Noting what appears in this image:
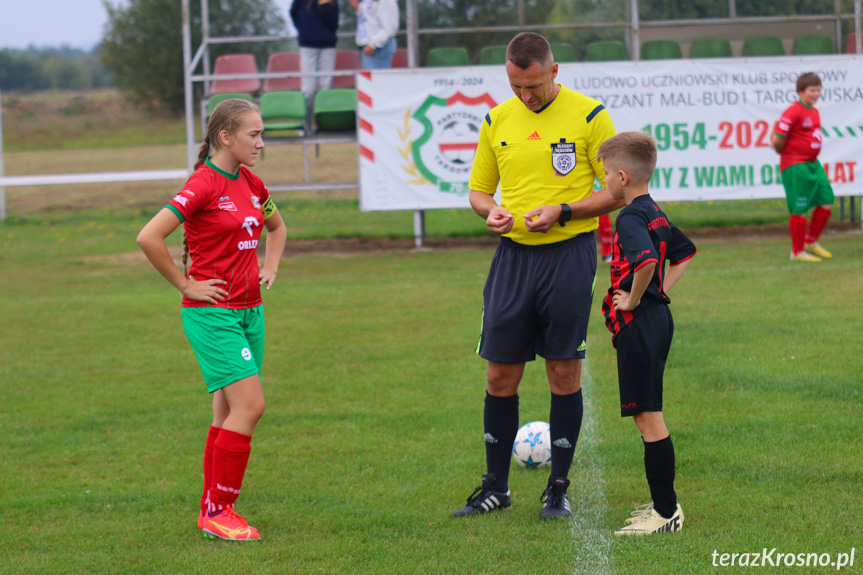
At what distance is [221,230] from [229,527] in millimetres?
1308

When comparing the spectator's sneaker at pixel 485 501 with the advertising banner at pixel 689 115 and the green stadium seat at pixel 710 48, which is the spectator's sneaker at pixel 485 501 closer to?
the advertising banner at pixel 689 115

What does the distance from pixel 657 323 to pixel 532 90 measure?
3.75 feet

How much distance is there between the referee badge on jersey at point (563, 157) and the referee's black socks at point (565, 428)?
40.3 inches

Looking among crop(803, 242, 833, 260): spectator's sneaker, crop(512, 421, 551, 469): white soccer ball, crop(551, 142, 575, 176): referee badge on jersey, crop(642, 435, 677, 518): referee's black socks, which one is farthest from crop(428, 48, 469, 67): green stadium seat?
crop(642, 435, 677, 518): referee's black socks

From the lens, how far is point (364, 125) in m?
12.1

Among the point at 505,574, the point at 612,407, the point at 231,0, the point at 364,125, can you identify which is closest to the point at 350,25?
the point at 231,0

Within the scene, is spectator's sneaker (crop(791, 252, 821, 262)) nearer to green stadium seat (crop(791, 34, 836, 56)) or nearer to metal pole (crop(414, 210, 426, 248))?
metal pole (crop(414, 210, 426, 248))

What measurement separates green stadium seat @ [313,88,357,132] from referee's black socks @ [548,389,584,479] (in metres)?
9.73

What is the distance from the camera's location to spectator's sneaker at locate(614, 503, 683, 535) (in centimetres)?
369

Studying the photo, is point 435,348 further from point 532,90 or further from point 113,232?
point 113,232

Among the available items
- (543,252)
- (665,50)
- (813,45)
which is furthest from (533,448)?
(813,45)

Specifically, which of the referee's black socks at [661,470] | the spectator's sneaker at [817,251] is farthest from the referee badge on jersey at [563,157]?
the spectator's sneaker at [817,251]

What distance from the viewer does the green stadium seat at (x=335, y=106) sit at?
1314cm

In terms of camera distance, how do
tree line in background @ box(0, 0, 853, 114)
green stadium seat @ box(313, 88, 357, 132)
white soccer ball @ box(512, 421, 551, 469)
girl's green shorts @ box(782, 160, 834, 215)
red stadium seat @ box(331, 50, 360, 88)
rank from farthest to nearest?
tree line in background @ box(0, 0, 853, 114)
red stadium seat @ box(331, 50, 360, 88)
green stadium seat @ box(313, 88, 357, 132)
girl's green shorts @ box(782, 160, 834, 215)
white soccer ball @ box(512, 421, 551, 469)
